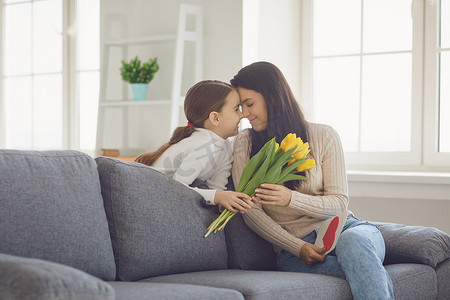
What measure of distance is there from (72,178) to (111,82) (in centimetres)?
241

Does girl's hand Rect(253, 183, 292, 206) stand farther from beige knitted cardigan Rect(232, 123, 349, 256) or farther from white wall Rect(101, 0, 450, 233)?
white wall Rect(101, 0, 450, 233)

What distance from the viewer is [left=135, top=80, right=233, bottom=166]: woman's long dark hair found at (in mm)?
2432

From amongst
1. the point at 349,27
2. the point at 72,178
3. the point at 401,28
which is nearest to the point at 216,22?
the point at 349,27

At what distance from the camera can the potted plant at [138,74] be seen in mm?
3887

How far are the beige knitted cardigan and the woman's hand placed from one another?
5 centimetres

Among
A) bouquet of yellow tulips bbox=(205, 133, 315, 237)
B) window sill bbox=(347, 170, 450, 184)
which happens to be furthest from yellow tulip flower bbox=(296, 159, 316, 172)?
window sill bbox=(347, 170, 450, 184)

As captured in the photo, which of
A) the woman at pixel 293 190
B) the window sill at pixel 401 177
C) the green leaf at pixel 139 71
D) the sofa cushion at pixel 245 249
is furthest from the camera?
the green leaf at pixel 139 71

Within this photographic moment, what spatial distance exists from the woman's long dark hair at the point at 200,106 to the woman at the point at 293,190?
0.09 meters

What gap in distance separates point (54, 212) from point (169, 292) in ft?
1.44

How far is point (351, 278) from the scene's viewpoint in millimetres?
2006

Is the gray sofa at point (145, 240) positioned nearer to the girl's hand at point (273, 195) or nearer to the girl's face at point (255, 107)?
the girl's hand at point (273, 195)

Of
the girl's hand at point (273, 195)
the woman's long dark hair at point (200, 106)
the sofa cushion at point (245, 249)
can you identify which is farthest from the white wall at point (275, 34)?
the girl's hand at point (273, 195)

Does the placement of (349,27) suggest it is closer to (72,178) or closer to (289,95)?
(289,95)

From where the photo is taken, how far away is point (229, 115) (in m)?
2.45
